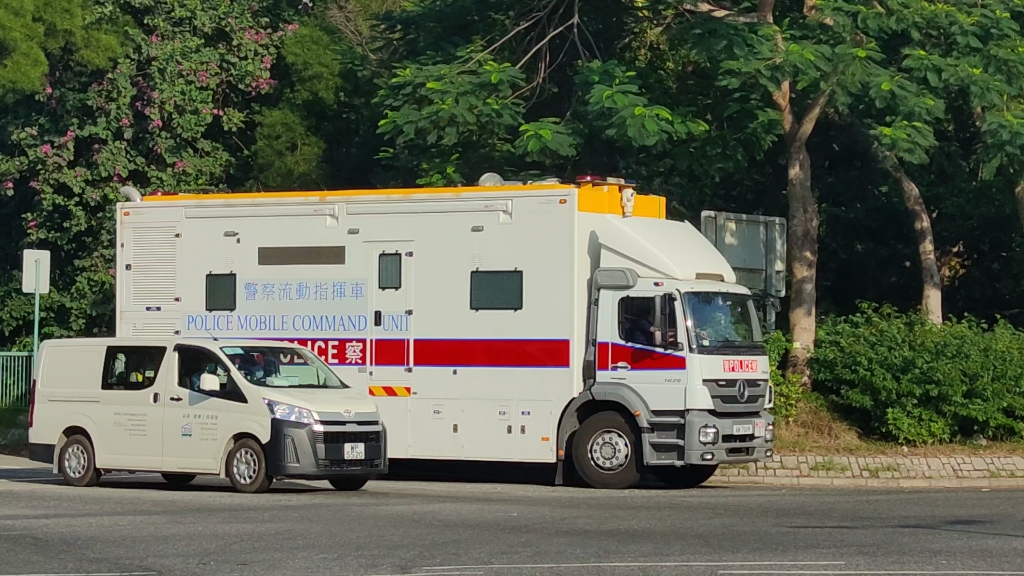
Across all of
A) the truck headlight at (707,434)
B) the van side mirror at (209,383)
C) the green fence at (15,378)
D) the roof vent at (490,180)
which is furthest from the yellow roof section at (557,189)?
the green fence at (15,378)

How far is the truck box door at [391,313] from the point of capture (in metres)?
19.0

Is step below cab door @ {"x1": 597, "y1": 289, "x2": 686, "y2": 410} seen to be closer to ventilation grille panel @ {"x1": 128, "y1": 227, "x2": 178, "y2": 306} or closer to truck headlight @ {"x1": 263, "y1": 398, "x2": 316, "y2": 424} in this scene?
truck headlight @ {"x1": 263, "y1": 398, "x2": 316, "y2": 424}

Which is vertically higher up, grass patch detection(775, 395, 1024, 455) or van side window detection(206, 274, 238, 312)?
van side window detection(206, 274, 238, 312)

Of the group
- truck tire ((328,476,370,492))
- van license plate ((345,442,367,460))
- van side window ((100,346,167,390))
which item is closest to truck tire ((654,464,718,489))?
truck tire ((328,476,370,492))

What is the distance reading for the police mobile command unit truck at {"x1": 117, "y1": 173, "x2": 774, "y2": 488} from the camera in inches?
711

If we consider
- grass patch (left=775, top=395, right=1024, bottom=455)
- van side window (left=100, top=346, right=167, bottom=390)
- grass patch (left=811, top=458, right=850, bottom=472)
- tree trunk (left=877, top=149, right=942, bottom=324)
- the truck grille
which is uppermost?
tree trunk (left=877, top=149, right=942, bottom=324)

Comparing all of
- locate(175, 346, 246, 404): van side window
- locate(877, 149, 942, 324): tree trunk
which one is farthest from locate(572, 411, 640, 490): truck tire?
locate(877, 149, 942, 324): tree trunk

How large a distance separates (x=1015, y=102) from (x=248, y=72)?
1480 centimetres

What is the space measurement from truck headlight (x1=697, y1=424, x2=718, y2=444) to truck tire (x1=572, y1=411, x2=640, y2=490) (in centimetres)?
75

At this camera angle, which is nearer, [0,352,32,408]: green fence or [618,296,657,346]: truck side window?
[618,296,657,346]: truck side window

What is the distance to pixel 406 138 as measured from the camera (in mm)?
23562

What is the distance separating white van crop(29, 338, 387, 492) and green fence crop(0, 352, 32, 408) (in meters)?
8.33

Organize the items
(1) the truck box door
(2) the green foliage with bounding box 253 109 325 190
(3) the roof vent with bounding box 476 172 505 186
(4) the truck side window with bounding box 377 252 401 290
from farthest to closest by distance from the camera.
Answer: (2) the green foliage with bounding box 253 109 325 190 → (3) the roof vent with bounding box 476 172 505 186 → (4) the truck side window with bounding box 377 252 401 290 → (1) the truck box door

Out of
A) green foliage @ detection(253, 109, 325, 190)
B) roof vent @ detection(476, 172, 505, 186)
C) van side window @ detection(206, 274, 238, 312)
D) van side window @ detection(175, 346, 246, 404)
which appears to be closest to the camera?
van side window @ detection(175, 346, 246, 404)
